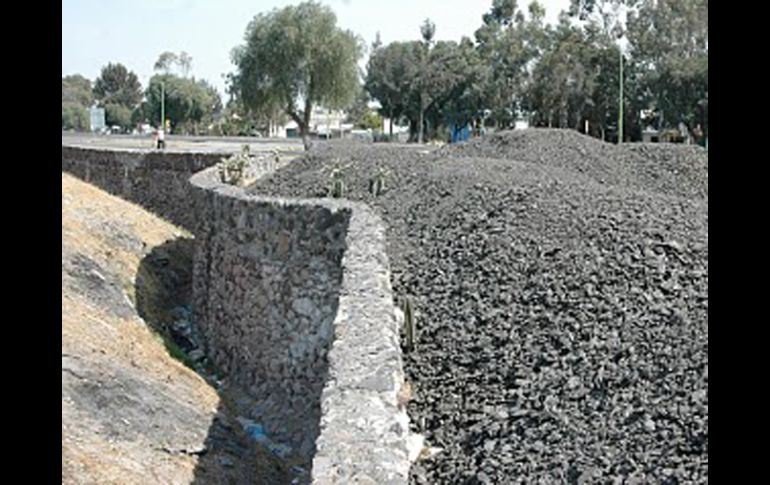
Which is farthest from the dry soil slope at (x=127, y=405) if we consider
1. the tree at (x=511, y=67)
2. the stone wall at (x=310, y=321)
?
the tree at (x=511, y=67)

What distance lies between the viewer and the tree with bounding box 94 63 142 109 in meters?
100

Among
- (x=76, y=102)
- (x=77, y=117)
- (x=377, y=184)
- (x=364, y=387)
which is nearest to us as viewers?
(x=364, y=387)

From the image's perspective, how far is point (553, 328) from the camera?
7.02 metres

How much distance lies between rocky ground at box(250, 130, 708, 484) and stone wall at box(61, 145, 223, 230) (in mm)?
10511

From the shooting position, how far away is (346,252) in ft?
29.1

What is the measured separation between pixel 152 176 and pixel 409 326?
15990mm

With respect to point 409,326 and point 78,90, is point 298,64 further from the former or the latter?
point 78,90

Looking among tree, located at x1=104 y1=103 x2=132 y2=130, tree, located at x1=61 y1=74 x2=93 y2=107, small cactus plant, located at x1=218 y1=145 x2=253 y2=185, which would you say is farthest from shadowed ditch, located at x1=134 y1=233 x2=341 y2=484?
tree, located at x1=61 y1=74 x2=93 y2=107

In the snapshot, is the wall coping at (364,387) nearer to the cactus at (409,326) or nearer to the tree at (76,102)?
the cactus at (409,326)

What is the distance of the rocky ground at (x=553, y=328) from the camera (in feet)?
18.0

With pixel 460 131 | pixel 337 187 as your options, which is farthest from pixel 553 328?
pixel 460 131
